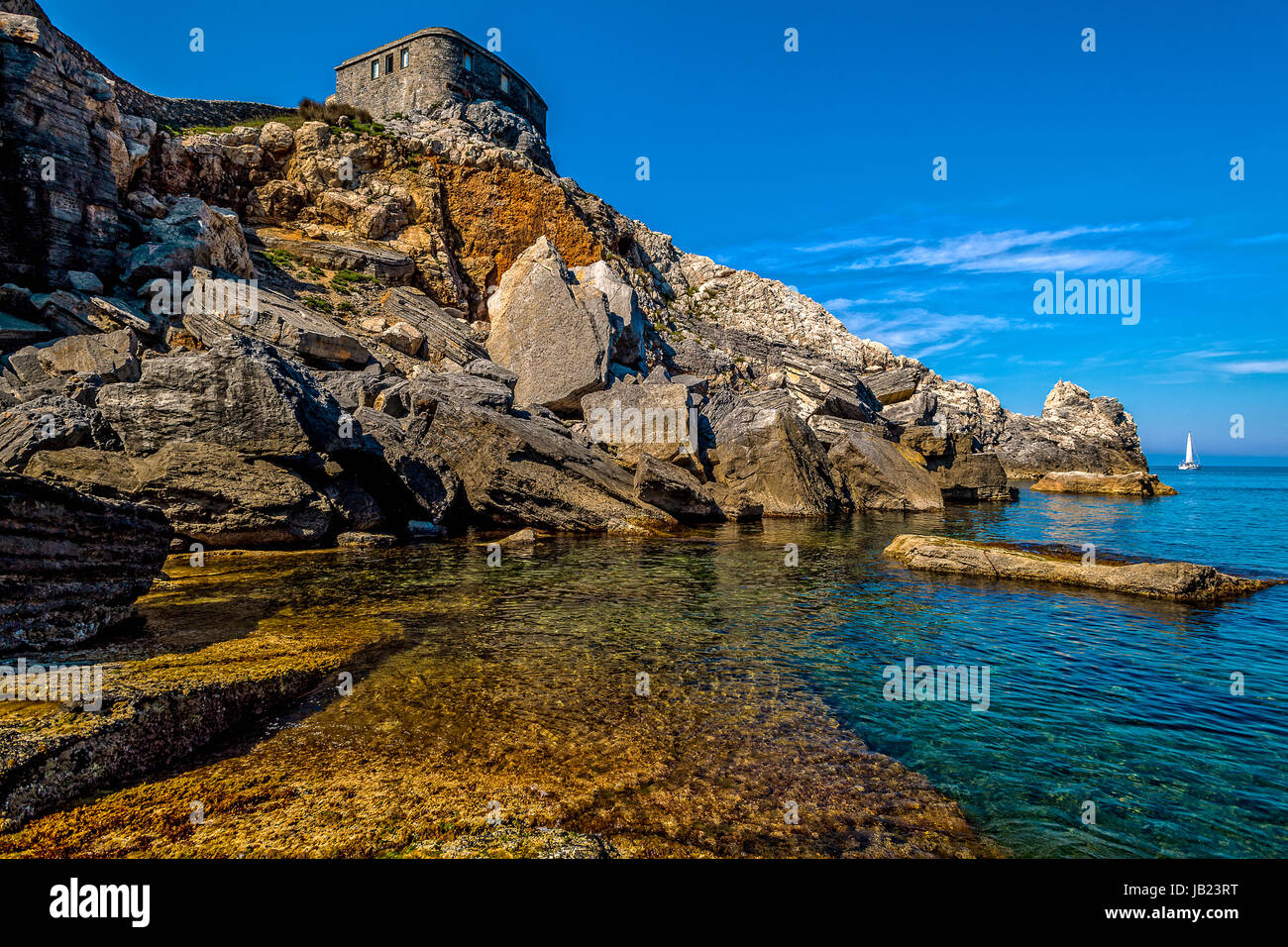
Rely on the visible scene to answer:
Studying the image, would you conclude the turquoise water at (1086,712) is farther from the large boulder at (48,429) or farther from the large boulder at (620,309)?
the large boulder at (620,309)

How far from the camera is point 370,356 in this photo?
29562mm

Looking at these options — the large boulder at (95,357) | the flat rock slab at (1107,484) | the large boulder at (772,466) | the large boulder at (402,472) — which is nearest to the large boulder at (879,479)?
the large boulder at (772,466)

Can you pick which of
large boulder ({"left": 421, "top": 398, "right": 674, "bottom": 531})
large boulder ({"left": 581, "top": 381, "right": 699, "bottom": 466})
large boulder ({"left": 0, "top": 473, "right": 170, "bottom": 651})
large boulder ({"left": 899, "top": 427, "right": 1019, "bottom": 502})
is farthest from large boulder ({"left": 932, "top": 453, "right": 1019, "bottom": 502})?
large boulder ({"left": 0, "top": 473, "right": 170, "bottom": 651})

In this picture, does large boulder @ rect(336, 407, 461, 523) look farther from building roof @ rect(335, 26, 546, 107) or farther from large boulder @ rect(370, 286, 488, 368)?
building roof @ rect(335, 26, 546, 107)

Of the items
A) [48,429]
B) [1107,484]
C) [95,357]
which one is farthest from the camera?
[1107,484]

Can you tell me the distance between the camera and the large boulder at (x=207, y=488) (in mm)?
14539

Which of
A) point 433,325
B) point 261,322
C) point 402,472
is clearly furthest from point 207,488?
point 433,325

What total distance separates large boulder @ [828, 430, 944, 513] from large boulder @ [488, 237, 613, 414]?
46.2 feet

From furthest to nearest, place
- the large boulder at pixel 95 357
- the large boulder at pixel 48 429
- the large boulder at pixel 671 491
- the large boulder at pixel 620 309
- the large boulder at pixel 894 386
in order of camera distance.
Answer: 1. the large boulder at pixel 894 386
2. the large boulder at pixel 620 309
3. the large boulder at pixel 671 491
4. the large boulder at pixel 95 357
5. the large boulder at pixel 48 429

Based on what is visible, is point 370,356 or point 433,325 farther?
point 433,325

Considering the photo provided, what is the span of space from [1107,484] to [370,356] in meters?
54.3

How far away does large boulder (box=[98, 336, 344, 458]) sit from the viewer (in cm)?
1586

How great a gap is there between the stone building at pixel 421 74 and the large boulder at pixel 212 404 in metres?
50.8

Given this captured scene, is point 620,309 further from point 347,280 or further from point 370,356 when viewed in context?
point 347,280
